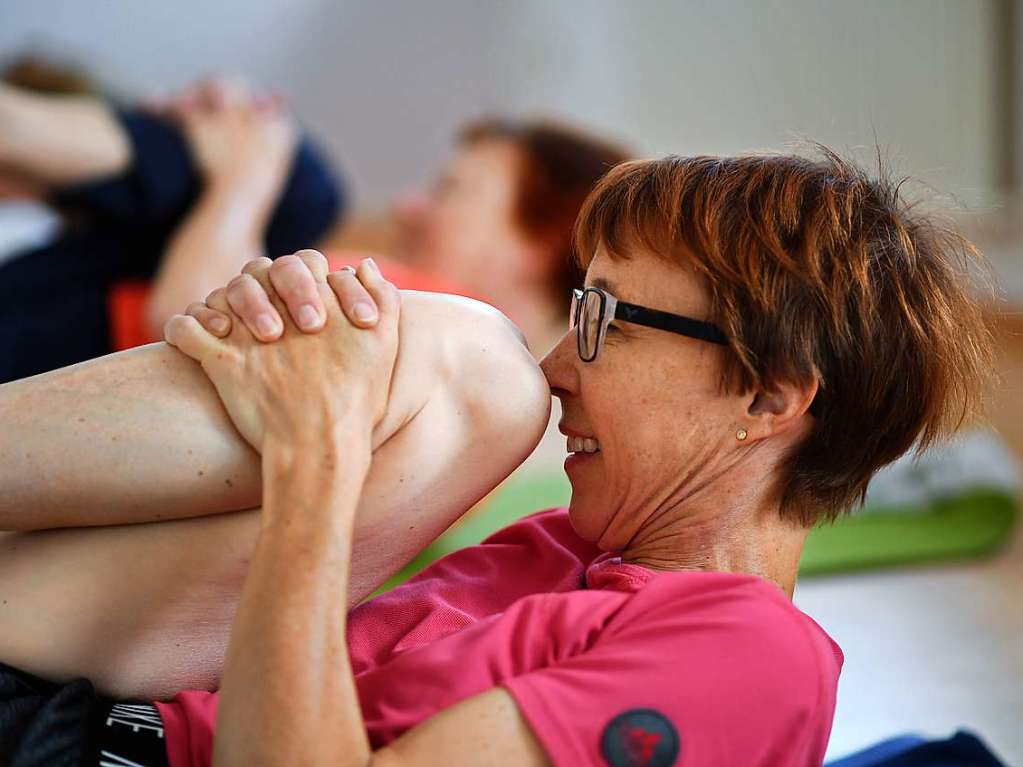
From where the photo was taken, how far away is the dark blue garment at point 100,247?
2182 millimetres

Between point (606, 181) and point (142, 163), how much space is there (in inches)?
56.0

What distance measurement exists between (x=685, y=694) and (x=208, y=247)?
163cm

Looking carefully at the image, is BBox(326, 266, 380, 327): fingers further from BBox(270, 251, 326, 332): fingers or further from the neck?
the neck

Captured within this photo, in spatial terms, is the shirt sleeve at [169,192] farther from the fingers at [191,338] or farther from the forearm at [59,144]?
the fingers at [191,338]

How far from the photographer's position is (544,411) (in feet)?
3.52

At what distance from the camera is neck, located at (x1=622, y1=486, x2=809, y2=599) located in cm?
110

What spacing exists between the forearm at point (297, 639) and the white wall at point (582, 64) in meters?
3.00

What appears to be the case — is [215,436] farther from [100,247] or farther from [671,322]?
[100,247]

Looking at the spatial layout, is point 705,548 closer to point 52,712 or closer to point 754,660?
point 754,660

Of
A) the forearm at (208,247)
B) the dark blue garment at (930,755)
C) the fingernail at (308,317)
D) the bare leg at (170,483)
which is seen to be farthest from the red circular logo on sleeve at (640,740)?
the forearm at (208,247)

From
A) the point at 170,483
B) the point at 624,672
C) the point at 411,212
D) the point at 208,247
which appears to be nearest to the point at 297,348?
the point at 170,483

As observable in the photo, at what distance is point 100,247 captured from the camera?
7.69ft

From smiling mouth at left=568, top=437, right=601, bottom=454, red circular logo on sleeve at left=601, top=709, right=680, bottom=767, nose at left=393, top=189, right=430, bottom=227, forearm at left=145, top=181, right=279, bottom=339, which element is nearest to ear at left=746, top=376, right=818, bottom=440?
smiling mouth at left=568, top=437, right=601, bottom=454

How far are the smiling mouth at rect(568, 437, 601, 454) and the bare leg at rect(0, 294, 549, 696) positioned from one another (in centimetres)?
7
